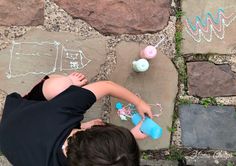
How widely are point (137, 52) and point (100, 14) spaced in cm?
26

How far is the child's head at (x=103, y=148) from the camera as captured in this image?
55.6 inches

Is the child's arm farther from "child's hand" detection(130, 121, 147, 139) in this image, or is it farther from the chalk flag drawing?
the chalk flag drawing

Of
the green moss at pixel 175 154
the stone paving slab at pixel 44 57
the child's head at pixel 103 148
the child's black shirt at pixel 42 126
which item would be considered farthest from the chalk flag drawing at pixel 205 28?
the child's head at pixel 103 148

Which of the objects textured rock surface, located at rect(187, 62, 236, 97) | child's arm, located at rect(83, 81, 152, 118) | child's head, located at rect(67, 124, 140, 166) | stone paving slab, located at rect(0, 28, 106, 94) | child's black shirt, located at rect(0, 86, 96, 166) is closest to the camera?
child's head, located at rect(67, 124, 140, 166)

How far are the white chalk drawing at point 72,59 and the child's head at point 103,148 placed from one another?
56 centimetres

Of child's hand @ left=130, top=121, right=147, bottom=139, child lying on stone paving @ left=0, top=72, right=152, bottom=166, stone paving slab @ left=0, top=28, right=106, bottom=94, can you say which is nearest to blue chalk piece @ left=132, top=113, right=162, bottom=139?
child's hand @ left=130, top=121, right=147, bottom=139

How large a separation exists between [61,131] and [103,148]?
0.25 meters

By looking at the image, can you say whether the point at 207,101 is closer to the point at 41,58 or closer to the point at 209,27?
the point at 209,27

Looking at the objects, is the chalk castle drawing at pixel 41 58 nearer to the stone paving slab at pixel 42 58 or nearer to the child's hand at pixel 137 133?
the stone paving slab at pixel 42 58

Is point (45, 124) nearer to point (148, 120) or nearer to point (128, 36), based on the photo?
point (148, 120)

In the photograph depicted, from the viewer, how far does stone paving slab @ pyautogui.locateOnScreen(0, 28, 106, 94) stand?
1.98 meters

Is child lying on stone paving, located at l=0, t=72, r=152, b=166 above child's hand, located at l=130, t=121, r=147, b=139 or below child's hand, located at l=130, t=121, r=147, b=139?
above

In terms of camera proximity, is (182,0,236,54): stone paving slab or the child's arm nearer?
the child's arm

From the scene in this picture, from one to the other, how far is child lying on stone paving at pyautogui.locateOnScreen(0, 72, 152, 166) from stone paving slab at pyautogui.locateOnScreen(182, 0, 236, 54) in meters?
0.48
